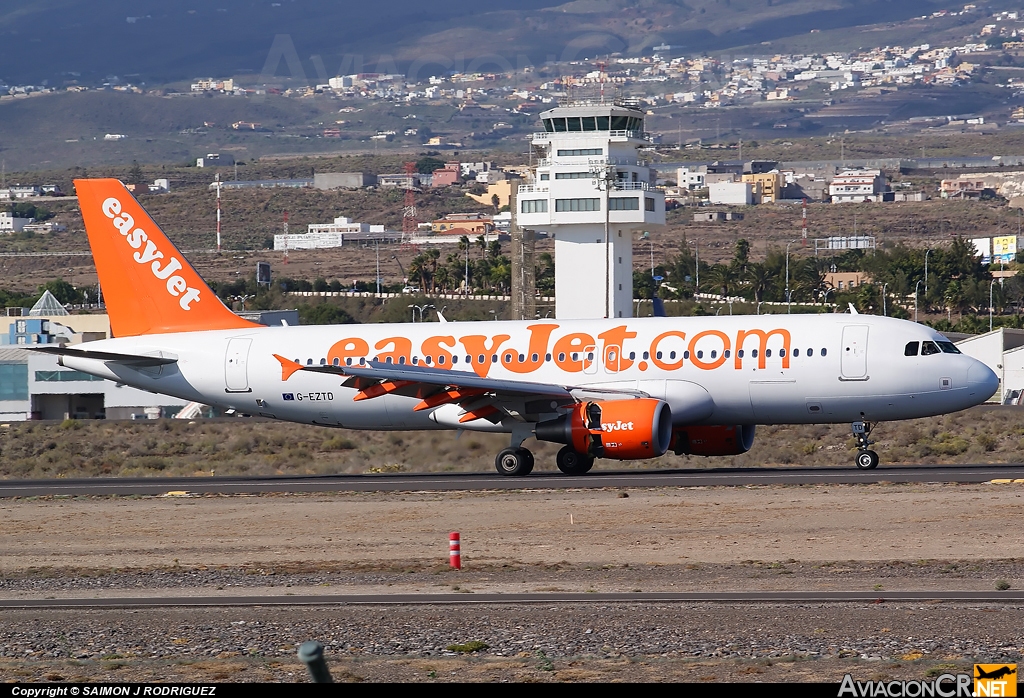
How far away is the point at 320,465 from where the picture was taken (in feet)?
150

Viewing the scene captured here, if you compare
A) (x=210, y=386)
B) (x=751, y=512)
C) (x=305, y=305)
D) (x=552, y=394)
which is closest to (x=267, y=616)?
(x=751, y=512)

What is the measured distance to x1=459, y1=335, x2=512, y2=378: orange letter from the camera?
127 feet

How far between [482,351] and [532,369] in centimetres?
162

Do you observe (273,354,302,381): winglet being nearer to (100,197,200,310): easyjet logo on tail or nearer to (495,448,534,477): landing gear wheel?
(100,197,200,310): easyjet logo on tail

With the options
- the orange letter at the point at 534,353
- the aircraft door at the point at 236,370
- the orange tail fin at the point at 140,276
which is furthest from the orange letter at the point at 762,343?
the orange tail fin at the point at 140,276

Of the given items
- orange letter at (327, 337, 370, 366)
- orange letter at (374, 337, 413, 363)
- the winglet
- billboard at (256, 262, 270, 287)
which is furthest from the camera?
billboard at (256, 262, 270, 287)

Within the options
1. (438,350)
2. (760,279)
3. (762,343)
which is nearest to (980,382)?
(762,343)

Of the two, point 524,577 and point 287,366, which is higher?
point 287,366

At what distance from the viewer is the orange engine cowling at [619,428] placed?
34.4 m

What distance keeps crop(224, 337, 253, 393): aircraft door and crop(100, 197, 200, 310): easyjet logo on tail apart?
234 cm

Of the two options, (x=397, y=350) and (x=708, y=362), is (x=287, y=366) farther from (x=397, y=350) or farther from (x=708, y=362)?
(x=708, y=362)

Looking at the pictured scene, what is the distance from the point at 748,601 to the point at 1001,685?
8.23 meters

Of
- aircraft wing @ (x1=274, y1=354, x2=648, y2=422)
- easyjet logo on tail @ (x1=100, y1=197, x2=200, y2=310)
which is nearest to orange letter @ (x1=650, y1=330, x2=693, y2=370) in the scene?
aircraft wing @ (x1=274, y1=354, x2=648, y2=422)

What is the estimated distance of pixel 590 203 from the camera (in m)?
89.8
